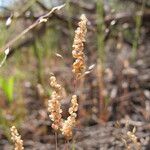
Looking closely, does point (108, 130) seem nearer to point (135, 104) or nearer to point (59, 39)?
point (135, 104)

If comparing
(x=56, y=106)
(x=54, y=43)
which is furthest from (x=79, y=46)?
(x=54, y=43)

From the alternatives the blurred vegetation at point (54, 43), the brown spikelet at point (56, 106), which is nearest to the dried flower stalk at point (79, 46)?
Answer: the brown spikelet at point (56, 106)

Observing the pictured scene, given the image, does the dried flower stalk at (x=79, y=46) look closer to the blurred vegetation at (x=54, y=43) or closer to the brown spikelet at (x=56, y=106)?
the brown spikelet at (x=56, y=106)

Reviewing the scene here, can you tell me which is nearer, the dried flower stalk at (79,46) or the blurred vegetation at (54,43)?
the dried flower stalk at (79,46)

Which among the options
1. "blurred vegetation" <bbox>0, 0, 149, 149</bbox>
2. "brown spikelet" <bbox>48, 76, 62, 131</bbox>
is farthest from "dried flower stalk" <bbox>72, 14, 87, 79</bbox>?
"blurred vegetation" <bbox>0, 0, 149, 149</bbox>

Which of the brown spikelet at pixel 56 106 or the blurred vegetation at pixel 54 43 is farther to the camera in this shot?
the blurred vegetation at pixel 54 43

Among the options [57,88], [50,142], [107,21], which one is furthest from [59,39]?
[57,88]

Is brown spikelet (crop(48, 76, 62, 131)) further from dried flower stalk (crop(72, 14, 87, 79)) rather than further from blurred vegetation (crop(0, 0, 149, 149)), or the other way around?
blurred vegetation (crop(0, 0, 149, 149))

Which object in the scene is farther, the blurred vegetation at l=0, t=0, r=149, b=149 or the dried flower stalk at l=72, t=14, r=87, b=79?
the blurred vegetation at l=0, t=0, r=149, b=149

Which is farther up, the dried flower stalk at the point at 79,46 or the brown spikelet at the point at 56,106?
the dried flower stalk at the point at 79,46
